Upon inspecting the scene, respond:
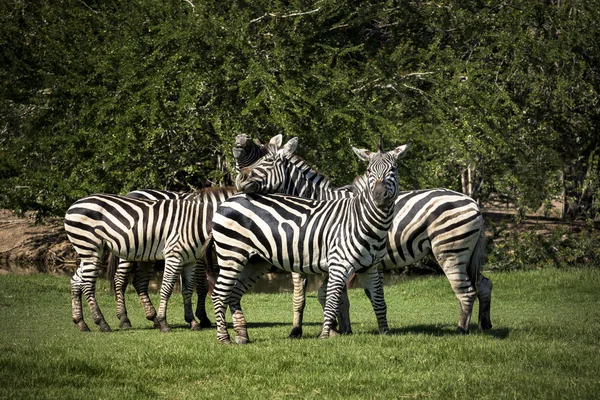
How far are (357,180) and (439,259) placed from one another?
1.41m

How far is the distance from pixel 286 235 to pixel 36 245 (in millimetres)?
16999

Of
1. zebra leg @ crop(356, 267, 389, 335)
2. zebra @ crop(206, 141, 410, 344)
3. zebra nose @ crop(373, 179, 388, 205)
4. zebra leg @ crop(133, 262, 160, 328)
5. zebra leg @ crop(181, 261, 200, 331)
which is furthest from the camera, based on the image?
zebra leg @ crop(133, 262, 160, 328)

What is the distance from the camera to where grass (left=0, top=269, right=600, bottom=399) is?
7.55 meters

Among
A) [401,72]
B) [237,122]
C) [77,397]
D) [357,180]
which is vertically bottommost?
[77,397]

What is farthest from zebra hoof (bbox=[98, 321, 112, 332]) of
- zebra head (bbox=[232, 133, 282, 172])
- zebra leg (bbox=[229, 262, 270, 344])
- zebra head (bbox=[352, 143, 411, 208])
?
zebra head (bbox=[352, 143, 411, 208])

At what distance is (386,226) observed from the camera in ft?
31.9

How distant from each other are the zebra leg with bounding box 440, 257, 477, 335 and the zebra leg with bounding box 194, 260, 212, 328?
11.9 ft

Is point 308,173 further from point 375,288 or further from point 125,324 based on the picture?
point 125,324

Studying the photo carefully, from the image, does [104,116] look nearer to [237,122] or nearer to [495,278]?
[237,122]

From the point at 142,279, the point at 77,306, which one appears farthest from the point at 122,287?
the point at 77,306

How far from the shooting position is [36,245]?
25.4m

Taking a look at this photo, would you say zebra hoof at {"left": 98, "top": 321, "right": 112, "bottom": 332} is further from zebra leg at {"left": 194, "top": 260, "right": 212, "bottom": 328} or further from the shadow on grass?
the shadow on grass

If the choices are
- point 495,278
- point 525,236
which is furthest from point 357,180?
point 525,236

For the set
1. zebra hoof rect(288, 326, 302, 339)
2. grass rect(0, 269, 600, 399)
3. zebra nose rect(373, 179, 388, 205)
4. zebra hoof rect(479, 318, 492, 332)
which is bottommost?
grass rect(0, 269, 600, 399)
